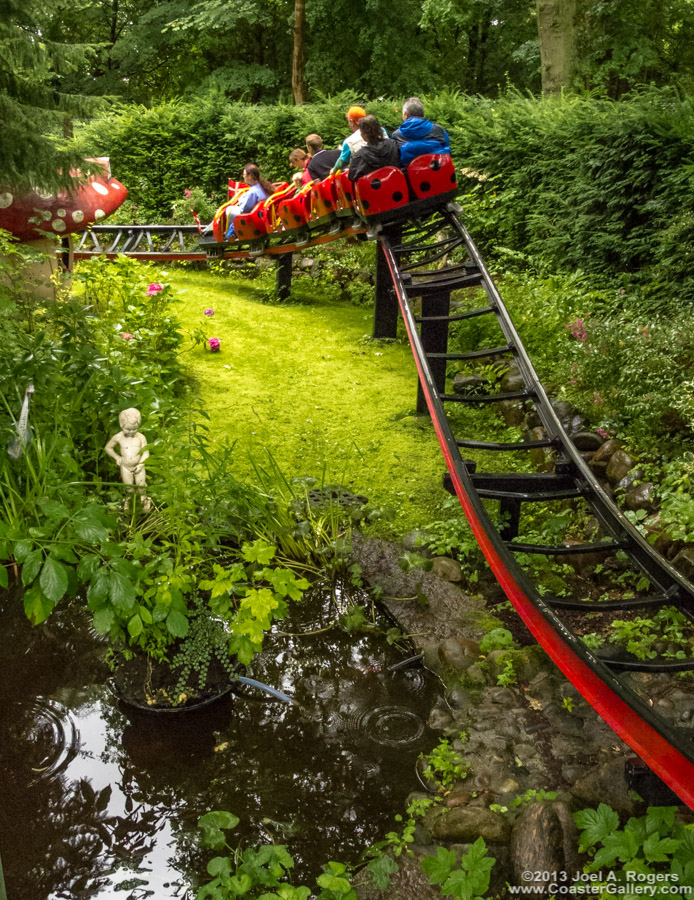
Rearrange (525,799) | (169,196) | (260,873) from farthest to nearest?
1. (169,196)
2. (525,799)
3. (260,873)

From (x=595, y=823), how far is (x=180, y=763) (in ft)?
5.16

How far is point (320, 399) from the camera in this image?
666 cm

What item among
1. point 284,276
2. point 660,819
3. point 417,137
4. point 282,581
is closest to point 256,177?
point 284,276

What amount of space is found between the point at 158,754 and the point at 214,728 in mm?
244

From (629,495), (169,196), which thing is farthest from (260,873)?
(169,196)

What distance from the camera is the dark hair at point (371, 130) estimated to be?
267 inches

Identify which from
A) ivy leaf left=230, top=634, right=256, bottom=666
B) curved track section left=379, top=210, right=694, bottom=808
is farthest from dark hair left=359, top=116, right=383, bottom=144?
ivy leaf left=230, top=634, right=256, bottom=666

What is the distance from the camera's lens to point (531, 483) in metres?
4.00

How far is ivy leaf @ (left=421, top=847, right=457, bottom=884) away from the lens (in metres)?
2.35

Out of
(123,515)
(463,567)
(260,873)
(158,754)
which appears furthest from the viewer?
(463,567)

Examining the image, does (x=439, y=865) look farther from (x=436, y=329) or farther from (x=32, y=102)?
(x=32, y=102)

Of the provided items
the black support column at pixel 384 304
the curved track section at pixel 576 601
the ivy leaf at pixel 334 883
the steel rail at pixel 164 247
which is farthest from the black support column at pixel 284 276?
the ivy leaf at pixel 334 883

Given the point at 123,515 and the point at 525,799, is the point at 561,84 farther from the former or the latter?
the point at 525,799

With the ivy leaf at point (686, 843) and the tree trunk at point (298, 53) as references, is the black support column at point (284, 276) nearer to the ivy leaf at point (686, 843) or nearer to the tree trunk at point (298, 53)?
the tree trunk at point (298, 53)
